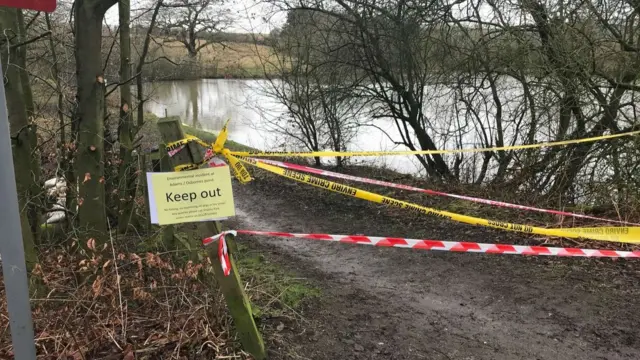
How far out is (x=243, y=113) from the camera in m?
15.0

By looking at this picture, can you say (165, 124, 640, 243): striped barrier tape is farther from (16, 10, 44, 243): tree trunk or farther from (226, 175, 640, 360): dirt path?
(16, 10, 44, 243): tree trunk

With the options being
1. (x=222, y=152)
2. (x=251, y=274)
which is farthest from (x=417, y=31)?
(x=222, y=152)

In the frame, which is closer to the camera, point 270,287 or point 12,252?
point 12,252

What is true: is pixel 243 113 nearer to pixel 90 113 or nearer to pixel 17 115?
pixel 17 115

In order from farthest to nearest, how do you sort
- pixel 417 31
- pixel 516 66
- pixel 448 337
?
1. pixel 417 31
2. pixel 516 66
3. pixel 448 337

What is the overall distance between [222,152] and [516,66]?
568 centimetres

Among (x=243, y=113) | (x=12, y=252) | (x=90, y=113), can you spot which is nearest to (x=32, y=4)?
(x=12, y=252)

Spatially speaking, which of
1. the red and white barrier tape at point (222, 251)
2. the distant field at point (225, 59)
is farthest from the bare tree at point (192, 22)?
the red and white barrier tape at point (222, 251)

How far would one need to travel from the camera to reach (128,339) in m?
3.03

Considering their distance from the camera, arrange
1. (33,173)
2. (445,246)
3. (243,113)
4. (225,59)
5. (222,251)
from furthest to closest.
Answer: (243,113), (225,59), (33,173), (445,246), (222,251)

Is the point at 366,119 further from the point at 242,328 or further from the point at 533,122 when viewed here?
the point at 242,328

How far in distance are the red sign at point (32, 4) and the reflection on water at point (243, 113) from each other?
13.0ft

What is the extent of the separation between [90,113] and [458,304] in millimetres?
3182

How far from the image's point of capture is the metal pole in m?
1.91
